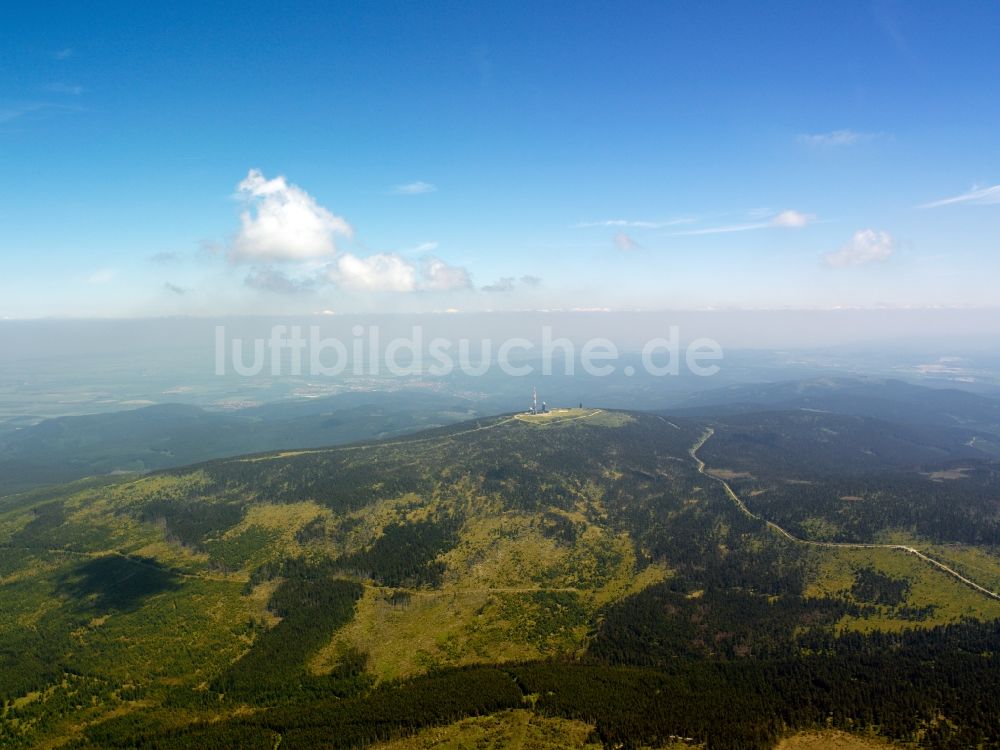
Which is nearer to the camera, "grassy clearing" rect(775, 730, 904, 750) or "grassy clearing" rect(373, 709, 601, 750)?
"grassy clearing" rect(775, 730, 904, 750)

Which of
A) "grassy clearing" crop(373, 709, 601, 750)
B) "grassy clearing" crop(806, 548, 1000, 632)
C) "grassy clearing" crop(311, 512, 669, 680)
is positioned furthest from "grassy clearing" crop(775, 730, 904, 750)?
"grassy clearing" crop(311, 512, 669, 680)

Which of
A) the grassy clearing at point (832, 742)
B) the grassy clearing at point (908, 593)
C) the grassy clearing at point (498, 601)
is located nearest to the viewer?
the grassy clearing at point (832, 742)

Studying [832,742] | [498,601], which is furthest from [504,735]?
[832,742]

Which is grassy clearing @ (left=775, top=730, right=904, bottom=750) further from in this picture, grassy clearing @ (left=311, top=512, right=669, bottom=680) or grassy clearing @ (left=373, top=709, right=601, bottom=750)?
grassy clearing @ (left=311, top=512, right=669, bottom=680)

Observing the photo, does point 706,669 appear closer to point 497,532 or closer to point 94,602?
point 497,532

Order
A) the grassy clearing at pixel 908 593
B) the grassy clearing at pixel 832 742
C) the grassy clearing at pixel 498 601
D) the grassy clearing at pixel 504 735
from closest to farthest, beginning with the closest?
the grassy clearing at pixel 832 742 < the grassy clearing at pixel 504 735 < the grassy clearing at pixel 908 593 < the grassy clearing at pixel 498 601

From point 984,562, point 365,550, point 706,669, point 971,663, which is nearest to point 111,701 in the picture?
point 365,550

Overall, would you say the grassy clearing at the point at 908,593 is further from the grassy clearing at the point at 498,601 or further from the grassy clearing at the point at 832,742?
the grassy clearing at the point at 498,601

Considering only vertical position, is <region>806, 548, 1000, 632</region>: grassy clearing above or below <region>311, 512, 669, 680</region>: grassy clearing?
above

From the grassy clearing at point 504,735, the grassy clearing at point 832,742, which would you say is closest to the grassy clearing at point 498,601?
the grassy clearing at point 504,735

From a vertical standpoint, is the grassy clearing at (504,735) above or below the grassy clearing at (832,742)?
below

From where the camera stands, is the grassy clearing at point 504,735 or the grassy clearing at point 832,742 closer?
the grassy clearing at point 832,742

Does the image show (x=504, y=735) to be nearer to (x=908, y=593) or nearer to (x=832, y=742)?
(x=832, y=742)
